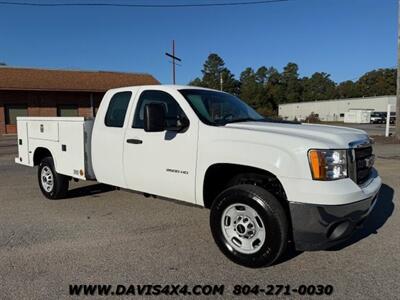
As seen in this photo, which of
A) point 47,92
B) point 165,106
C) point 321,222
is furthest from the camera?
point 47,92

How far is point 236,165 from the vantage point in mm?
4223

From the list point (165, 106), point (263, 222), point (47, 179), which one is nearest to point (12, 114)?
point (47, 179)

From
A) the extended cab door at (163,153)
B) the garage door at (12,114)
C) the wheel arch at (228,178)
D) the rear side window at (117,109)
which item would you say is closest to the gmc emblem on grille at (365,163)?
the wheel arch at (228,178)

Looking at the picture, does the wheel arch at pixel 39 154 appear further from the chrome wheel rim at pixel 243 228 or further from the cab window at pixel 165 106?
the chrome wheel rim at pixel 243 228

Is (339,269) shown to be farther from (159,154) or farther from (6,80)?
(6,80)

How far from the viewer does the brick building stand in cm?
3084

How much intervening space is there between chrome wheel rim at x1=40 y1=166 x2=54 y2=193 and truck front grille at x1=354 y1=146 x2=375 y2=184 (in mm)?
5151

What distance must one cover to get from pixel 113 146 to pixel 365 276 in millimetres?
3537

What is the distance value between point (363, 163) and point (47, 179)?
5.40 m

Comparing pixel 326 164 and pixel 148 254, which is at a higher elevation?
pixel 326 164

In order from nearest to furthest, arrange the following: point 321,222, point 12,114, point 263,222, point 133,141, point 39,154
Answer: point 321,222 → point 263,222 → point 133,141 → point 39,154 → point 12,114

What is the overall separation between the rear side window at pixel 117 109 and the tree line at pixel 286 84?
99791 millimetres

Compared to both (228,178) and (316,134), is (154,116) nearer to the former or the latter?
(228,178)

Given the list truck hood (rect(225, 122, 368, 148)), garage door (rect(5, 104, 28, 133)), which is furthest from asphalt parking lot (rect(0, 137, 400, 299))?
garage door (rect(5, 104, 28, 133))
